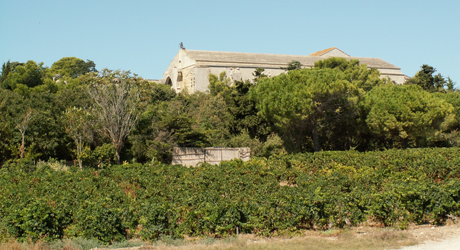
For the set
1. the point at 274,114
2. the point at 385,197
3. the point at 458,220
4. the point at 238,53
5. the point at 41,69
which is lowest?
the point at 458,220

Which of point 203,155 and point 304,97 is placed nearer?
point 304,97

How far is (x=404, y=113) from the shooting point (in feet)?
95.2

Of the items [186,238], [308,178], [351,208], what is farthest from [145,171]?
[351,208]

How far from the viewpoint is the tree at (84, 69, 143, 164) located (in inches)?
978

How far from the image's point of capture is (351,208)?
10.4 meters

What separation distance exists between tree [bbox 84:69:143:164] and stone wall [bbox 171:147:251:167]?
3.23 m

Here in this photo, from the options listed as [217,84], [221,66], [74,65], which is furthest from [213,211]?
[74,65]

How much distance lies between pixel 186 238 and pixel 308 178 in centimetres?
690

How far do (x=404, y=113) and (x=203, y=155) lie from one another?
Result: 527 inches

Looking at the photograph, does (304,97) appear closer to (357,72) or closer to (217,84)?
(217,84)

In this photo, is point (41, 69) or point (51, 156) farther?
point (41, 69)

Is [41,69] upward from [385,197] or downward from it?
upward

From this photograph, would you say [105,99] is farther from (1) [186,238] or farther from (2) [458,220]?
(2) [458,220]

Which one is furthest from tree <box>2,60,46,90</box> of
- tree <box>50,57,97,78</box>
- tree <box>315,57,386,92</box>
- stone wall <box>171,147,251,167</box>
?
tree <box>50,57,97,78</box>
